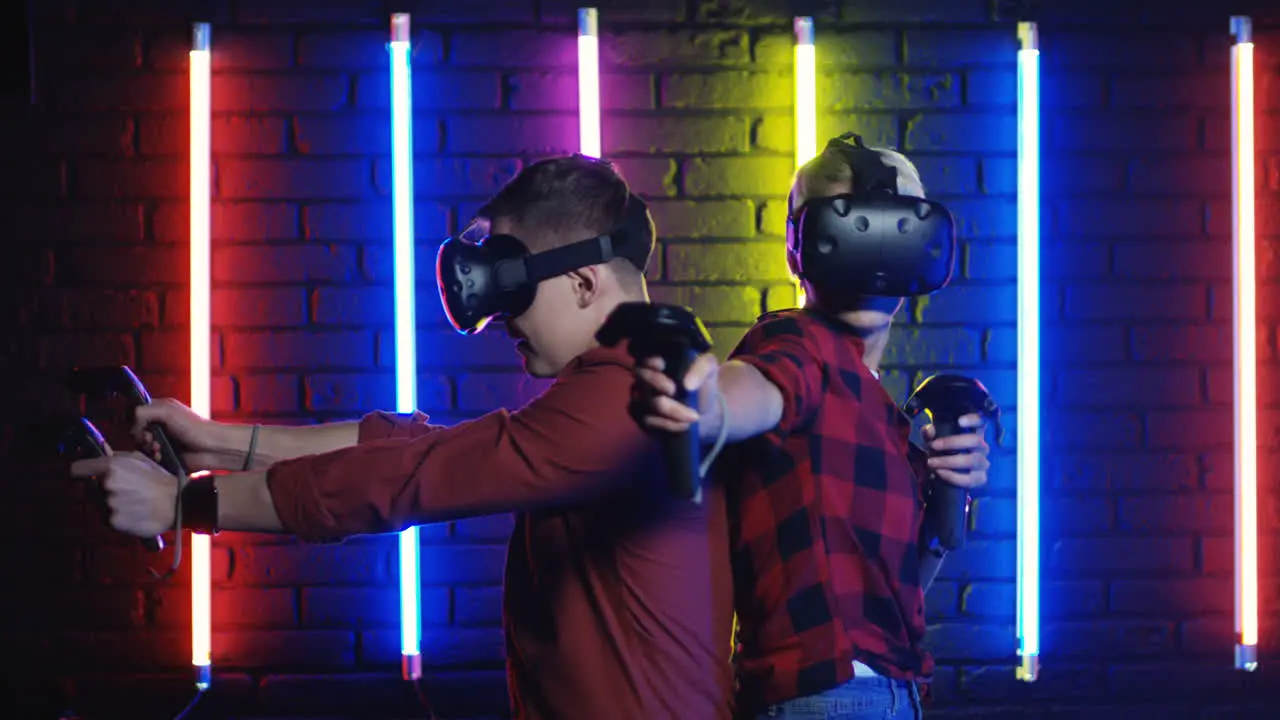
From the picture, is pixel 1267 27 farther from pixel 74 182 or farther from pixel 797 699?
pixel 74 182

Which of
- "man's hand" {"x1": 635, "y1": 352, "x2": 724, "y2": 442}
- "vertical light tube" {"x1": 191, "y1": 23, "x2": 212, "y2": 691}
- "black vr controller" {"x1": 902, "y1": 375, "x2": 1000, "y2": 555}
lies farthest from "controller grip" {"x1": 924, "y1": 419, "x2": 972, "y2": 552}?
"vertical light tube" {"x1": 191, "y1": 23, "x2": 212, "y2": 691}

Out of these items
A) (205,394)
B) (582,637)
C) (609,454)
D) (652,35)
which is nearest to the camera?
(609,454)

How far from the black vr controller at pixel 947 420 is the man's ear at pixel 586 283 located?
1.80 ft

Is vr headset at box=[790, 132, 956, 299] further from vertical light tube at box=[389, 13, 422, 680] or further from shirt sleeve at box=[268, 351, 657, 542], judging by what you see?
vertical light tube at box=[389, 13, 422, 680]

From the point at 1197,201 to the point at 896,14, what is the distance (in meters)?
0.89

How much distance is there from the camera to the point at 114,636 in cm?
256

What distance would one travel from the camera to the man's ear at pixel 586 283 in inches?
60.4

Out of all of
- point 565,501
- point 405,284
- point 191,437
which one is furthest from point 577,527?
point 405,284

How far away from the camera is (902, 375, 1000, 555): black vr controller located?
1.69m

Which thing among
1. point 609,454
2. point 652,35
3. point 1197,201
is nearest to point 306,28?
point 652,35

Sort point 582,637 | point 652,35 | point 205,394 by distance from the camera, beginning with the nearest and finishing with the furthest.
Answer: point 582,637
point 205,394
point 652,35

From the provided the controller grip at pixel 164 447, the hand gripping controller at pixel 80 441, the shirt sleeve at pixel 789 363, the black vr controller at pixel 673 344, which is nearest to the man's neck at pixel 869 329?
the shirt sleeve at pixel 789 363

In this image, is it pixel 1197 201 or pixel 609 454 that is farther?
pixel 1197 201

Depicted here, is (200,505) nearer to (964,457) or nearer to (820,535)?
(820,535)
